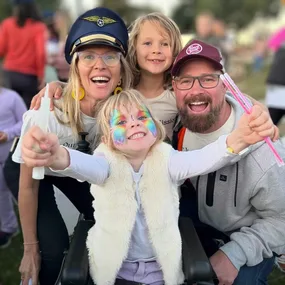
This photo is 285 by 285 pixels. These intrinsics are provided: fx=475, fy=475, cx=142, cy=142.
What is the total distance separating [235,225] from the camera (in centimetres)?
273

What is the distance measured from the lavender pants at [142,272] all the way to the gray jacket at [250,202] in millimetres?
413

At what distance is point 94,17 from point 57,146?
3.63ft

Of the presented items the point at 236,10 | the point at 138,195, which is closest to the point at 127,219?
the point at 138,195

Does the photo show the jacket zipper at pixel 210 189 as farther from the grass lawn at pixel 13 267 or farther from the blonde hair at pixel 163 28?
the grass lawn at pixel 13 267

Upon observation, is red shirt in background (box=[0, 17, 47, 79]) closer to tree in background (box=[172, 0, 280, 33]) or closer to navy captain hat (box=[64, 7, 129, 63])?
navy captain hat (box=[64, 7, 129, 63])

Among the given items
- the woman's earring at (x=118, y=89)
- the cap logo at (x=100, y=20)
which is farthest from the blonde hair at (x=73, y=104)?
the cap logo at (x=100, y=20)

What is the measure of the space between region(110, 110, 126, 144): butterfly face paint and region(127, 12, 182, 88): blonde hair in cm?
88

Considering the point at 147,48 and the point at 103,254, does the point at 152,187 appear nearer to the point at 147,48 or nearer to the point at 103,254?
the point at 103,254

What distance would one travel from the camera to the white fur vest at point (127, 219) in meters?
2.28

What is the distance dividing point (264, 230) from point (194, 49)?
1.06 metres

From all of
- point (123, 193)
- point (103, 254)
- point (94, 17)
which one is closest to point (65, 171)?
point (123, 193)

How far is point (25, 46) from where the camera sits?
6426 millimetres

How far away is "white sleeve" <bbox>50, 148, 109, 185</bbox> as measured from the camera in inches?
84.7

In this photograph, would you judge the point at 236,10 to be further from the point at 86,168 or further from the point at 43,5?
the point at 86,168
